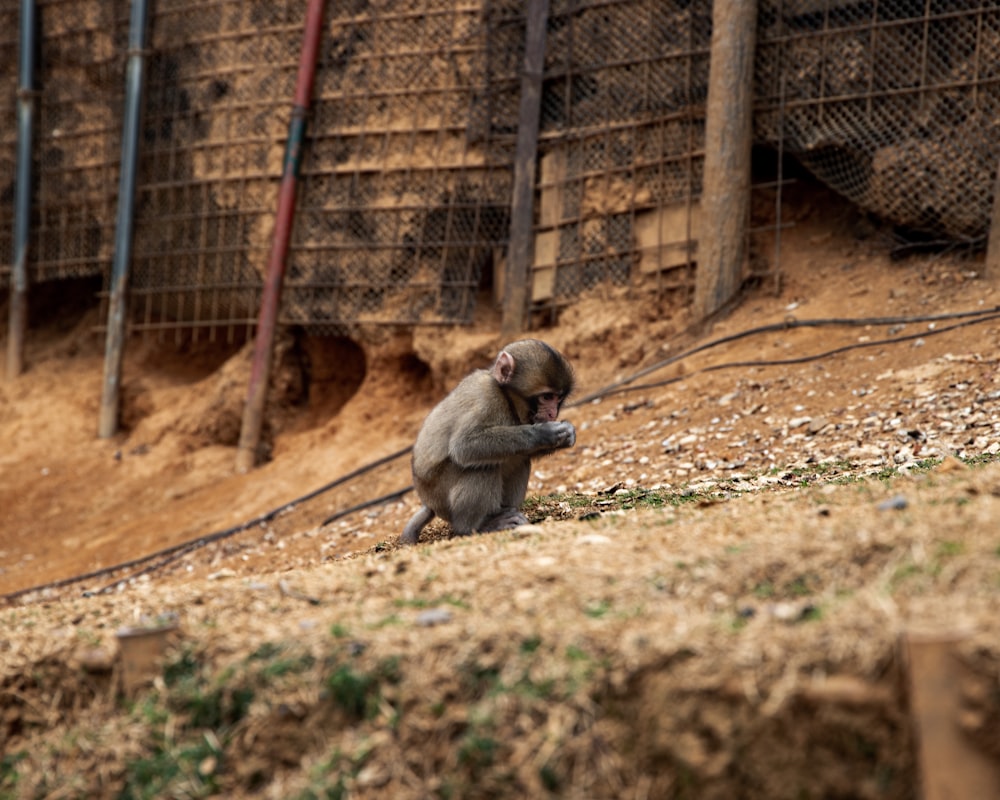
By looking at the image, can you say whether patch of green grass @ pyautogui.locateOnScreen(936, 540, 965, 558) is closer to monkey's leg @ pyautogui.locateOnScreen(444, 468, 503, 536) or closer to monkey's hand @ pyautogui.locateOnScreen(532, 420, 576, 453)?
monkey's hand @ pyautogui.locateOnScreen(532, 420, 576, 453)

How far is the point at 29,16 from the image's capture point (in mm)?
14148

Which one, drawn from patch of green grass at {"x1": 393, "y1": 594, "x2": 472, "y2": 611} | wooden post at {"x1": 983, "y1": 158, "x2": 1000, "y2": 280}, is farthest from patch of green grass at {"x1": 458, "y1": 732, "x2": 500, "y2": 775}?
wooden post at {"x1": 983, "y1": 158, "x2": 1000, "y2": 280}

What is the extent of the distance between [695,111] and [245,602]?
7.50 metres

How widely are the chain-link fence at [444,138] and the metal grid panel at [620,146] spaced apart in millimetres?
20

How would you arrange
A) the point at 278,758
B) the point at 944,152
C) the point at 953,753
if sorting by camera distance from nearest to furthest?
the point at 953,753 → the point at 278,758 → the point at 944,152

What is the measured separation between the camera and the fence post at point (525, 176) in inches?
448

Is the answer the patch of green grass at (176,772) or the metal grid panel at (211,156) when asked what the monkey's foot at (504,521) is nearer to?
the patch of green grass at (176,772)

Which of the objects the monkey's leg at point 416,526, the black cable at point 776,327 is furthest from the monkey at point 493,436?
the black cable at point 776,327

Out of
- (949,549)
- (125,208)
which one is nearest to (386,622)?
(949,549)

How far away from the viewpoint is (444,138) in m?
11.9

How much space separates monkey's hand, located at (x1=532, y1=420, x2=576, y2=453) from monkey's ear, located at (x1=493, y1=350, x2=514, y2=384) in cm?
31

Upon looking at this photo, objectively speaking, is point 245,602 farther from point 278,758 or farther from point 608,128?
point 608,128

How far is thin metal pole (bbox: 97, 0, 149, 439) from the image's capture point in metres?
13.3

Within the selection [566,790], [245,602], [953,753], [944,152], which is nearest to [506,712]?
[566,790]
